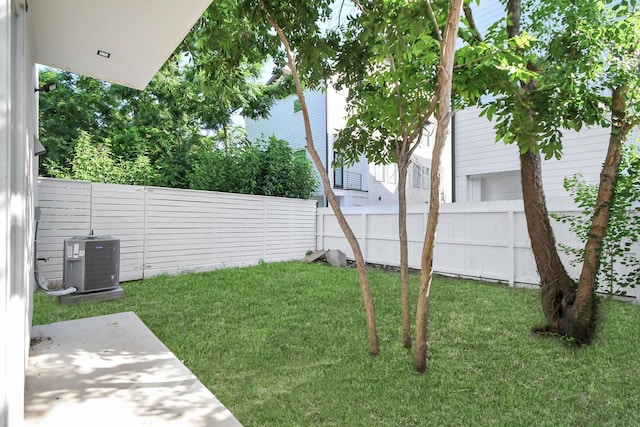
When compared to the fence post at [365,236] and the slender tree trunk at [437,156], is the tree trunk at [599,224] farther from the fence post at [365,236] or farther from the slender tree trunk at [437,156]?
the fence post at [365,236]

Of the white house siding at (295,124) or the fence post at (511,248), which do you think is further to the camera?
the white house siding at (295,124)

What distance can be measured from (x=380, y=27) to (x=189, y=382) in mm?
2747

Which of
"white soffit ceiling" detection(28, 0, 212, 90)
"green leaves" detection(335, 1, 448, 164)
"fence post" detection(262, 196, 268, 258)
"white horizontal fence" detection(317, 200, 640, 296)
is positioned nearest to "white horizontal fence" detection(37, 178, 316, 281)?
"fence post" detection(262, 196, 268, 258)

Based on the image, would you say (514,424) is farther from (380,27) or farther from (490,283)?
(490,283)

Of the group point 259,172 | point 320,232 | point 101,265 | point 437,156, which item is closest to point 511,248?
point 437,156

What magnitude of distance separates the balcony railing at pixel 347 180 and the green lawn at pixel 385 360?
23.4 feet

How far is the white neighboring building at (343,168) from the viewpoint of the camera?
36.5 ft

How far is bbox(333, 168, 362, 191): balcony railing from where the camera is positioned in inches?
458

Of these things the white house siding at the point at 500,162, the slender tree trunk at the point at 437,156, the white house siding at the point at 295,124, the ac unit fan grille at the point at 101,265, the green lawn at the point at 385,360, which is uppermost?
the white house siding at the point at 295,124

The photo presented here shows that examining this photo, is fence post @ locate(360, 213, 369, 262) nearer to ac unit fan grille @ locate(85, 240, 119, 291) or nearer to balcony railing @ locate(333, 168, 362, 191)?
balcony railing @ locate(333, 168, 362, 191)

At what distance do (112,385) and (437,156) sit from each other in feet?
8.26

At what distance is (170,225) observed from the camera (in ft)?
20.8

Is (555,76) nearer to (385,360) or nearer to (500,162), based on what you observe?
(385,360)

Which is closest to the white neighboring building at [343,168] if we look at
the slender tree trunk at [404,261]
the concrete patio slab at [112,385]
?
the slender tree trunk at [404,261]
